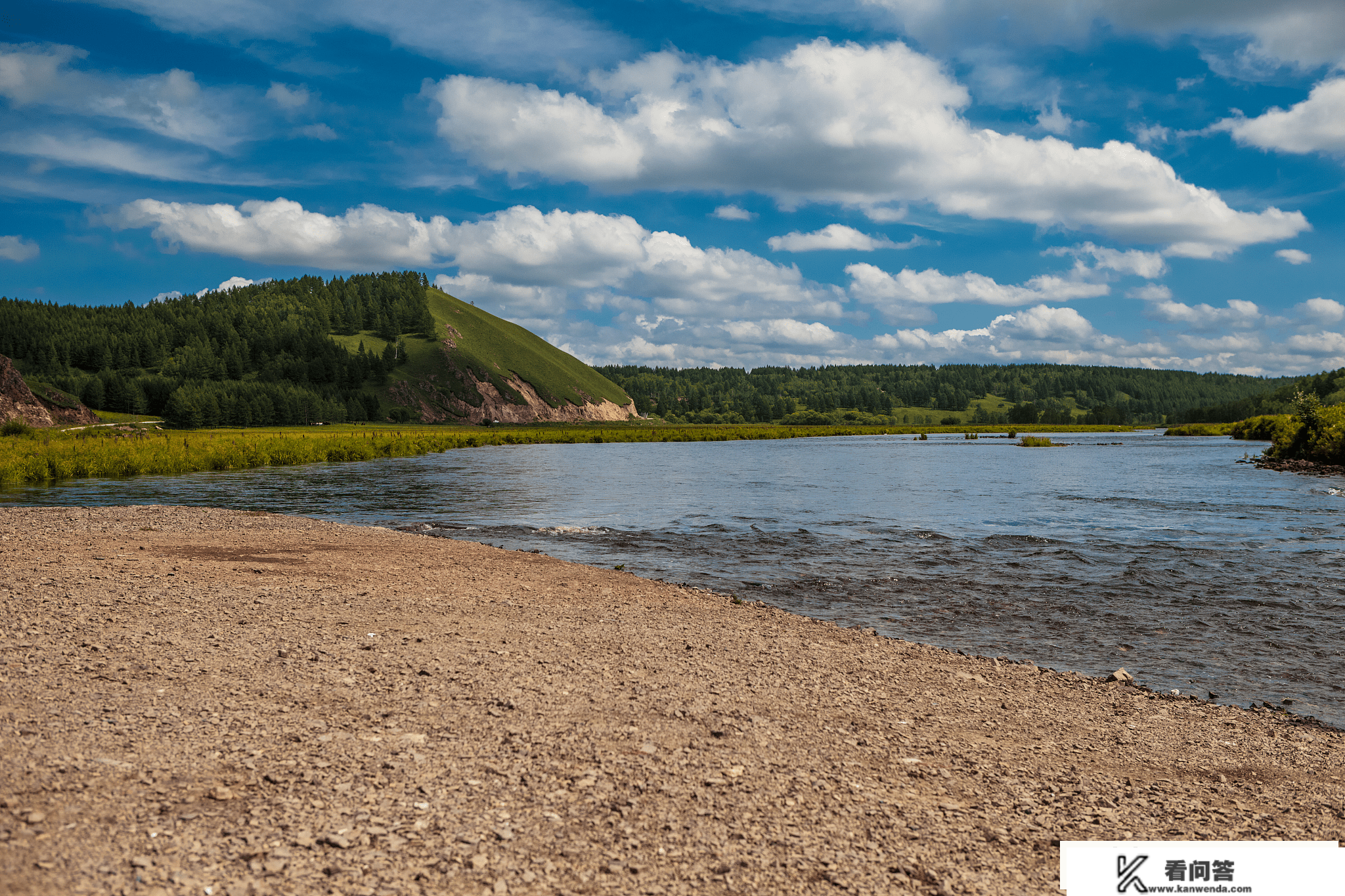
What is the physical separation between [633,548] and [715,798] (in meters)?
17.0

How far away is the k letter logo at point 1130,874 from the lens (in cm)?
543

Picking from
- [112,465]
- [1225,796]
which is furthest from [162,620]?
[112,465]

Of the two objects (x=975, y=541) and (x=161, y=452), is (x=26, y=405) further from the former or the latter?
(x=975, y=541)

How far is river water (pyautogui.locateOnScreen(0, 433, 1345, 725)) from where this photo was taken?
1298 cm

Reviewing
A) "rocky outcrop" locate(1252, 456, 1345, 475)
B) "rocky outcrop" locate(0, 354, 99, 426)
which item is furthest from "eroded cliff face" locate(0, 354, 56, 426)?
"rocky outcrop" locate(1252, 456, 1345, 475)

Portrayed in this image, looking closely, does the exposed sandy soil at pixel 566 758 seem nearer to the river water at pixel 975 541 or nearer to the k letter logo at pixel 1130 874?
the k letter logo at pixel 1130 874

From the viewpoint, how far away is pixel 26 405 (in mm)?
102875

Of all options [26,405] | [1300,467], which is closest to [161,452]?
[26,405]

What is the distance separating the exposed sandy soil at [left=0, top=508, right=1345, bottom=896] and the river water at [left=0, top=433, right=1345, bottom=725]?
108 inches

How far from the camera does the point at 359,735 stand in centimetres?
731

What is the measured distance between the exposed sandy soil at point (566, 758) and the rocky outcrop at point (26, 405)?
111 meters

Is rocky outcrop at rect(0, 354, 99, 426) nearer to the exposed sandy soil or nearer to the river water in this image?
the river water

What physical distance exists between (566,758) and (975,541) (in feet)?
67.1

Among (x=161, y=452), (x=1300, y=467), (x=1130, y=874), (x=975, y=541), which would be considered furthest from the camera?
(x=1300, y=467)
